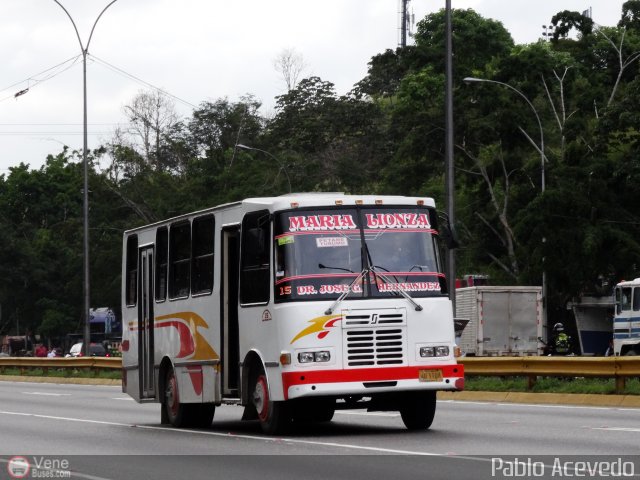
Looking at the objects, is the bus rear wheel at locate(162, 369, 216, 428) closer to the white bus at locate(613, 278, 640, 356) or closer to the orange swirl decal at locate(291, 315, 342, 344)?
the orange swirl decal at locate(291, 315, 342, 344)

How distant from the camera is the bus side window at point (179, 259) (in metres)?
20.0

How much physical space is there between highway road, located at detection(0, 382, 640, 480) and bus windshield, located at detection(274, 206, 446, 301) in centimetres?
170

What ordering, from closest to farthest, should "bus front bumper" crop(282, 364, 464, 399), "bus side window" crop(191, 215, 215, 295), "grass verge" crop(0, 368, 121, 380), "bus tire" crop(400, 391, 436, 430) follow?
1. "bus front bumper" crop(282, 364, 464, 399)
2. "bus tire" crop(400, 391, 436, 430)
3. "bus side window" crop(191, 215, 215, 295)
4. "grass verge" crop(0, 368, 121, 380)

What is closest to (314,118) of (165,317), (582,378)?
(582,378)

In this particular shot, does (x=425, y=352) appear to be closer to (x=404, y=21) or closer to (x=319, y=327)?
(x=319, y=327)

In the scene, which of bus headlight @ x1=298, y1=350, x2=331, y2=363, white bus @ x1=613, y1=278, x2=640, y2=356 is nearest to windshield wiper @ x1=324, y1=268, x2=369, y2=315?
bus headlight @ x1=298, y1=350, x2=331, y2=363

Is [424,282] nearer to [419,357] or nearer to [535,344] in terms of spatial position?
[419,357]

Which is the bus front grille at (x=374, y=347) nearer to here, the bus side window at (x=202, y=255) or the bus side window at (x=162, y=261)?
the bus side window at (x=202, y=255)

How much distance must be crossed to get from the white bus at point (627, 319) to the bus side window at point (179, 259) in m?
23.2

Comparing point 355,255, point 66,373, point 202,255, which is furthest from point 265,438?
point 66,373

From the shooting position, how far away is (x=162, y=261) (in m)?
21.2

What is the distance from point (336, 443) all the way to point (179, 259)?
215 inches

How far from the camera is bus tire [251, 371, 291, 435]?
16891 mm

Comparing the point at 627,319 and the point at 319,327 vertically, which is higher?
the point at 627,319
